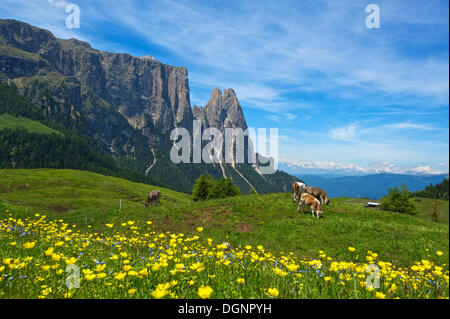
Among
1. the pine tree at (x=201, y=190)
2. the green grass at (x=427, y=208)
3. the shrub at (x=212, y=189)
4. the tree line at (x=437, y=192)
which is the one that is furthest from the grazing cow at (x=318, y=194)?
the tree line at (x=437, y=192)

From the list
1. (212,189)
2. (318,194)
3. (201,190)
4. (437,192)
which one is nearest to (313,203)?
(318,194)

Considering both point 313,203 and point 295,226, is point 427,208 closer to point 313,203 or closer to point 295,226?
point 313,203

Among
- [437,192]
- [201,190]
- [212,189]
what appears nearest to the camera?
[212,189]

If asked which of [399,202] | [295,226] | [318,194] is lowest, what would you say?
[399,202]

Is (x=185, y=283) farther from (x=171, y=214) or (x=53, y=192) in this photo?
(x=53, y=192)

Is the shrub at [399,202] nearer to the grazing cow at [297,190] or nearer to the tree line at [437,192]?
the grazing cow at [297,190]

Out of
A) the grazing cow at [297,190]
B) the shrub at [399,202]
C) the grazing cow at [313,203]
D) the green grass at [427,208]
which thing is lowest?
the green grass at [427,208]

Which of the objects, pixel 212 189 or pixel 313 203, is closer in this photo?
pixel 313 203

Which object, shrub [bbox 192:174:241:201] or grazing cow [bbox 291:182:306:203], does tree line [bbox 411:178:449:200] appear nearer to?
shrub [bbox 192:174:241:201]

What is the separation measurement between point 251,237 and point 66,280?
17.1 metres

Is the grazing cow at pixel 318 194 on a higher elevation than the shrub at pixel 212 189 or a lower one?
higher

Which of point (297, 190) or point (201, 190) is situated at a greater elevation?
point (297, 190)

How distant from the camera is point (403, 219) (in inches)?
994

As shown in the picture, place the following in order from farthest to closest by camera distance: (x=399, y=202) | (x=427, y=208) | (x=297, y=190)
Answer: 1. (x=427, y=208)
2. (x=399, y=202)
3. (x=297, y=190)
